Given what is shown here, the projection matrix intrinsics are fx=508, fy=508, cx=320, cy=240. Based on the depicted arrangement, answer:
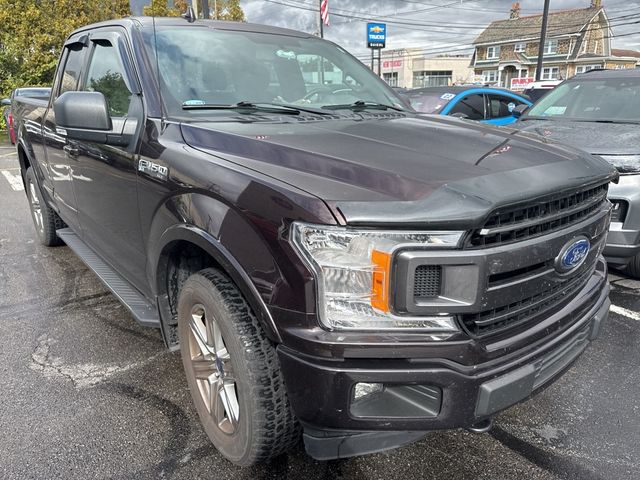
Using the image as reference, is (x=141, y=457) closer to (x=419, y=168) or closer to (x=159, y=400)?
(x=159, y=400)

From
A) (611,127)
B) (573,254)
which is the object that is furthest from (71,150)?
(611,127)

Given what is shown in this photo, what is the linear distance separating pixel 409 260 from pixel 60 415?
211 centimetres

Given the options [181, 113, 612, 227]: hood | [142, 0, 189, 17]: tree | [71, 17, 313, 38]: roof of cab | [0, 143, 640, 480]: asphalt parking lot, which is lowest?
[0, 143, 640, 480]: asphalt parking lot

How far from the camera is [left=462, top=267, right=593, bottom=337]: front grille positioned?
171 cm

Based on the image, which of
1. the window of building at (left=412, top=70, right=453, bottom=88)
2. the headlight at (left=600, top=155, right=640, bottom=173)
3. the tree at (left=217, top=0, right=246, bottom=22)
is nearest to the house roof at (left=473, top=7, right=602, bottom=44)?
the window of building at (left=412, top=70, right=453, bottom=88)

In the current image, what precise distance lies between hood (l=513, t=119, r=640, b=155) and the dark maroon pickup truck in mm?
1906

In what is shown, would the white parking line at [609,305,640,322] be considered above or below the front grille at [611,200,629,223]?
below

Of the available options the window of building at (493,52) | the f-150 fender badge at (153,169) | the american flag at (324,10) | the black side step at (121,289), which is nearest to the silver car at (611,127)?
the f-150 fender badge at (153,169)

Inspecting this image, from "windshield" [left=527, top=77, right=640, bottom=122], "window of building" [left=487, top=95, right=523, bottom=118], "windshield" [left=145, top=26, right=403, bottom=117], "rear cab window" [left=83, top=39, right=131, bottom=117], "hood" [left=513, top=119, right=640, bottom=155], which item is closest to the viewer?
"windshield" [left=145, top=26, right=403, bottom=117]

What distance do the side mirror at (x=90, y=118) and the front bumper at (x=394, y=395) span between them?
1.57 meters

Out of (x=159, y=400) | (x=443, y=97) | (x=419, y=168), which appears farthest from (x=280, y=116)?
(x=443, y=97)

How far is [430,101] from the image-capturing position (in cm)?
759

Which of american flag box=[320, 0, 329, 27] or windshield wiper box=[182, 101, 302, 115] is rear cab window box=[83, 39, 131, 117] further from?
american flag box=[320, 0, 329, 27]

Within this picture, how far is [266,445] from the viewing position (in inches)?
78.0
